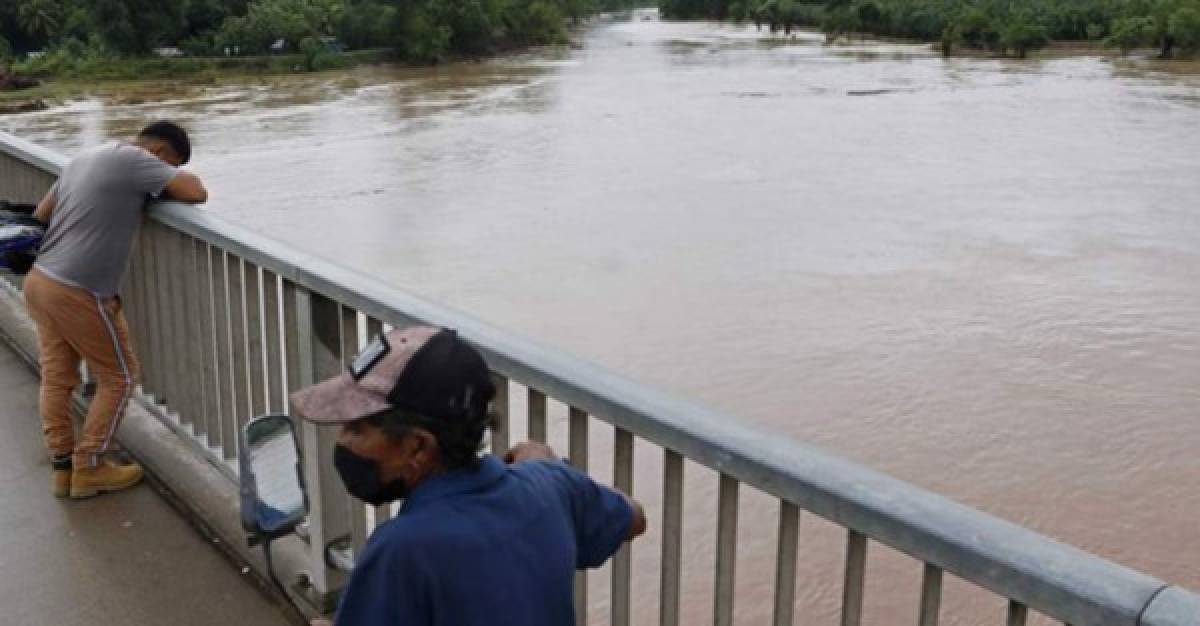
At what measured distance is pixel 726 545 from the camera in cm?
218

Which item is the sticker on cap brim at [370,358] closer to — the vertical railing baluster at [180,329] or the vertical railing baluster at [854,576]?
the vertical railing baluster at [854,576]

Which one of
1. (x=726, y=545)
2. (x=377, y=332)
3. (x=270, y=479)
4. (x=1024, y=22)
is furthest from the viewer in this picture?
(x=1024, y=22)

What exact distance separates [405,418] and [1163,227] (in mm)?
15155

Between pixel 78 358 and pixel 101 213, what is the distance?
564 mm

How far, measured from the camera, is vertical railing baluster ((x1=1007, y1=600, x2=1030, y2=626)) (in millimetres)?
1660

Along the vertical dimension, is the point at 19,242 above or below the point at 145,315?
above

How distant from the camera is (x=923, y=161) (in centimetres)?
2073

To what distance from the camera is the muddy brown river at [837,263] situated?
749 centimetres

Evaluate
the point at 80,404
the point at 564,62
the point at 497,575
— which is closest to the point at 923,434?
the point at 80,404

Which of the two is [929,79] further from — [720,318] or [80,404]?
[80,404]

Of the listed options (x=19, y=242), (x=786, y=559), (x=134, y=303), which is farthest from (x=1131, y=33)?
(x=786, y=559)

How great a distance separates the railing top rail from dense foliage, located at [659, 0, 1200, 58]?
146 ft

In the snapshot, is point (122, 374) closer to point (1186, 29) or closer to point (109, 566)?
point (109, 566)

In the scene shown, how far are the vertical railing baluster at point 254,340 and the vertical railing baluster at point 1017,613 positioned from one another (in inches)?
92.2
